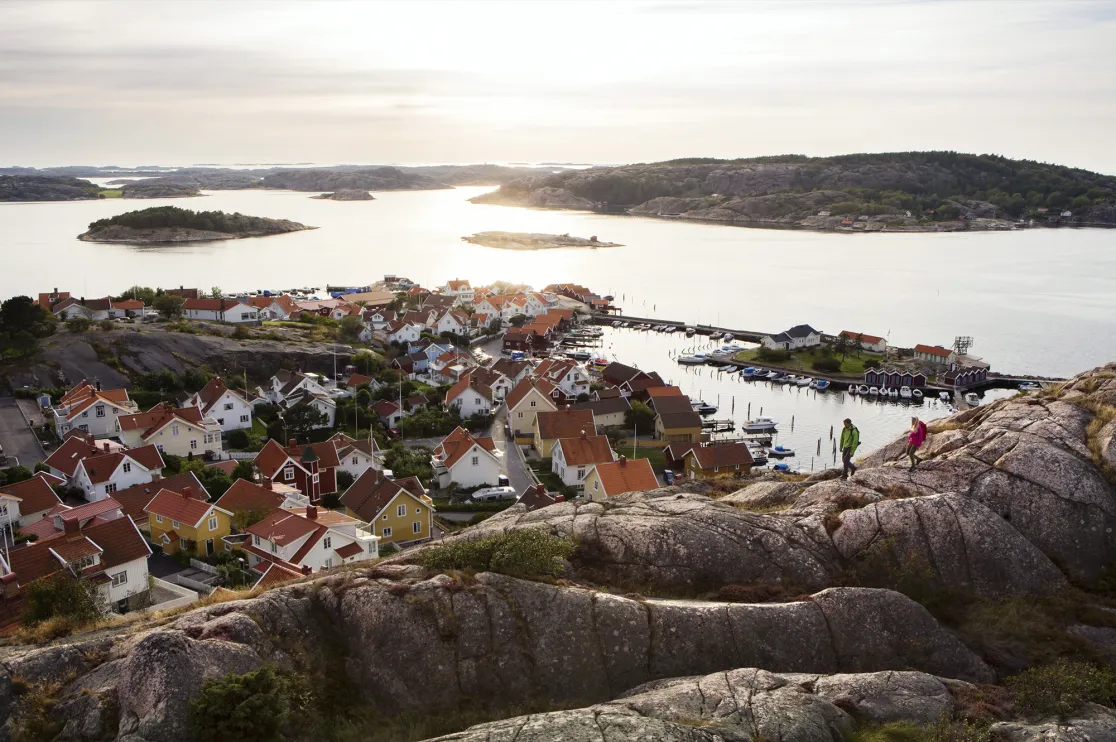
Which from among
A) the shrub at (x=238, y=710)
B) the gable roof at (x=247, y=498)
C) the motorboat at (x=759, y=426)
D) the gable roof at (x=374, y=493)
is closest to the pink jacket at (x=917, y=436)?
the shrub at (x=238, y=710)

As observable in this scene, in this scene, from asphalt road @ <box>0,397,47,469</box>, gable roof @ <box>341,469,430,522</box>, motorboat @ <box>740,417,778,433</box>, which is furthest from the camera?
motorboat @ <box>740,417,778,433</box>

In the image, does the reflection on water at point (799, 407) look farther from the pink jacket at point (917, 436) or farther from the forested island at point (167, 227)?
the forested island at point (167, 227)

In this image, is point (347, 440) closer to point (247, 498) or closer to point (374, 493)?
point (374, 493)

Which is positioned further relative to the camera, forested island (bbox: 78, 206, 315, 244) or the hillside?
forested island (bbox: 78, 206, 315, 244)

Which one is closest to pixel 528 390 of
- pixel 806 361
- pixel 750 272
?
pixel 806 361

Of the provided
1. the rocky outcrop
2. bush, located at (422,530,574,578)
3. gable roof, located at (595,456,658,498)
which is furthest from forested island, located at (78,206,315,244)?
the rocky outcrop

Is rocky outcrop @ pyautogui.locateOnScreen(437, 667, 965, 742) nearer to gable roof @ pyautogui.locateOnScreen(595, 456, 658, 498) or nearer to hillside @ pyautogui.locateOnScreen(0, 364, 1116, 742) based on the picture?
hillside @ pyautogui.locateOnScreen(0, 364, 1116, 742)
